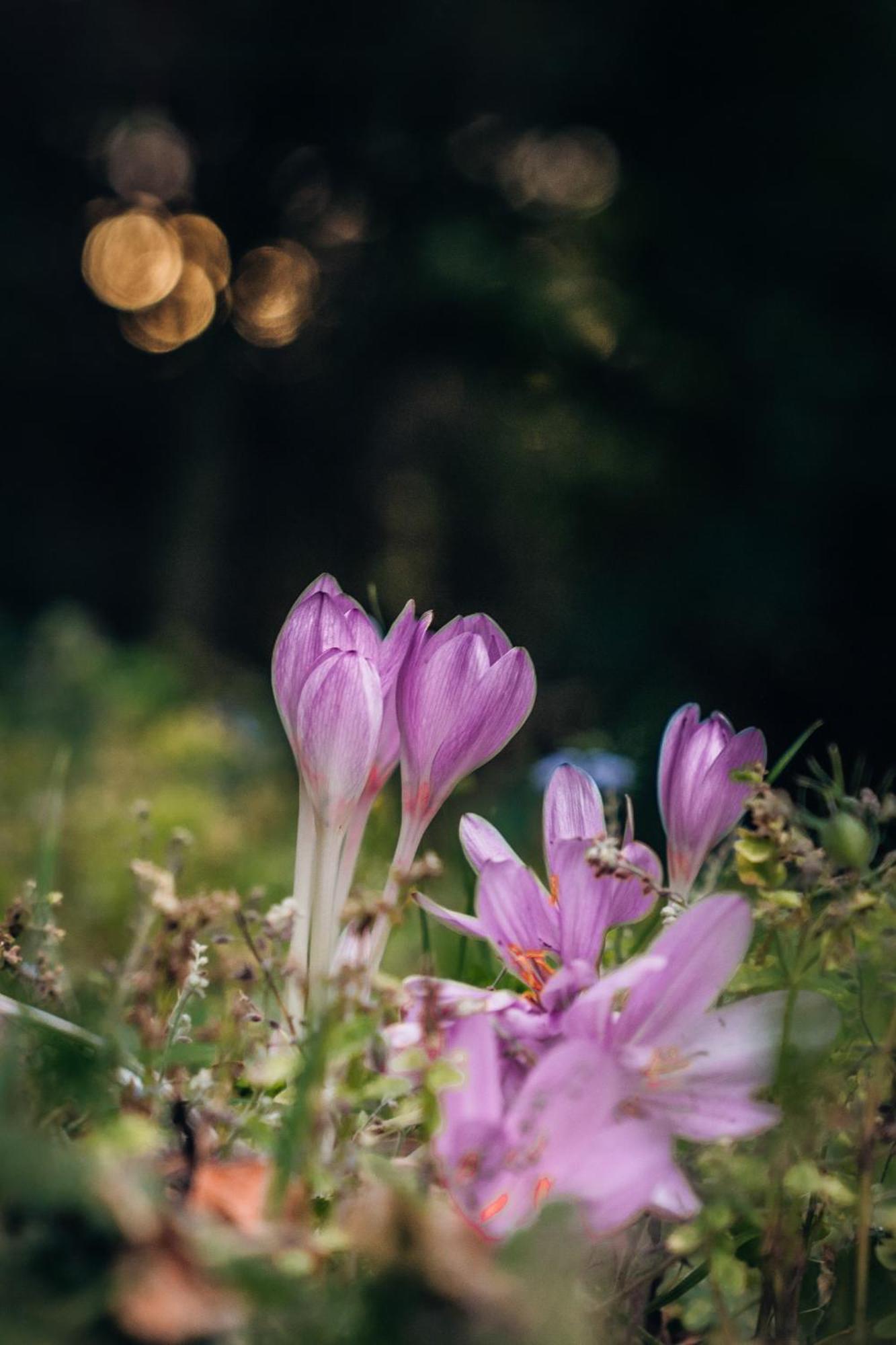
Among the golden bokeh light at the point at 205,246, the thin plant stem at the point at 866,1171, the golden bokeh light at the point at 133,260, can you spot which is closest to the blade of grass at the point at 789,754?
the thin plant stem at the point at 866,1171

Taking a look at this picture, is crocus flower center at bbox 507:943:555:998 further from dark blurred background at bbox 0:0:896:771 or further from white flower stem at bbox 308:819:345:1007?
dark blurred background at bbox 0:0:896:771

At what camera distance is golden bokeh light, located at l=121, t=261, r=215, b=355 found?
7.97 metres

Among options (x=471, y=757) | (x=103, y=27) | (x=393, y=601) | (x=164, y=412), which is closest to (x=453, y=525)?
(x=393, y=601)

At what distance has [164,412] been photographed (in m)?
8.29

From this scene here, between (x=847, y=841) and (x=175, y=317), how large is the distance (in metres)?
8.28

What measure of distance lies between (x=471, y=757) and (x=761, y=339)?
16.4 ft

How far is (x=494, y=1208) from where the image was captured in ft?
1.14

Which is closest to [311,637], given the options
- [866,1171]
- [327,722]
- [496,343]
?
[327,722]

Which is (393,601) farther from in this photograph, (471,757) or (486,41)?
(471,757)

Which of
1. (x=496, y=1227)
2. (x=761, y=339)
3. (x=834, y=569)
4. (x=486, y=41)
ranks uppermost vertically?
(x=486, y=41)

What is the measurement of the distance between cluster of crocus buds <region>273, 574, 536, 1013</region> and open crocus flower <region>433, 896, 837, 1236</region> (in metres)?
0.10

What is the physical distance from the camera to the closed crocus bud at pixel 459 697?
46 centimetres

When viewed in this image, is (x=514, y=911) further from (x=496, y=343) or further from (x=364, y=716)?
(x=496, y=343)

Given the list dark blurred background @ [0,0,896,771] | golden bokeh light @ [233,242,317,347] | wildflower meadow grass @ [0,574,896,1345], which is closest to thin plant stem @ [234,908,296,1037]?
wildflower meadow grass @ [0,574,896,1345]
